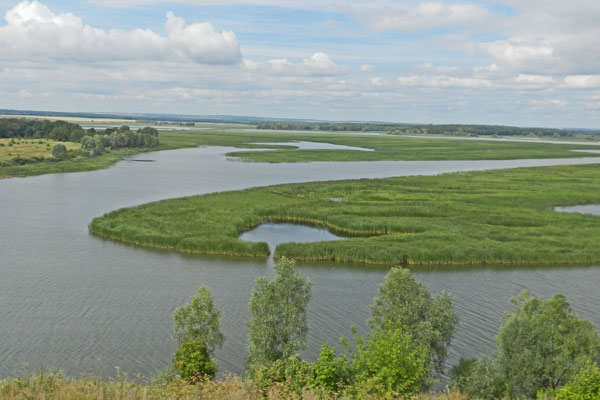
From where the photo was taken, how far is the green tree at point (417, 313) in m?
25.4

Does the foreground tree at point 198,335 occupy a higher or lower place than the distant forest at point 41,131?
lower

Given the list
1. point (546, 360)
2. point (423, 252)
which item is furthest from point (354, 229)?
point (546, 360)

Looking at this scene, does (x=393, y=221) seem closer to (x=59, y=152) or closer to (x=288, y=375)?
(x=288, y=375)

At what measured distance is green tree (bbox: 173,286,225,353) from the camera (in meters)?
25.8

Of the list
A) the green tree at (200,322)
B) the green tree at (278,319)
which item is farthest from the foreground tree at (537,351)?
the green tree at (200,322)

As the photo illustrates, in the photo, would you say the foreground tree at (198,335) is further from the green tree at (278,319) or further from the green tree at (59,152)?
the green tree at (59,152)

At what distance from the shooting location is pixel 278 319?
26.5m

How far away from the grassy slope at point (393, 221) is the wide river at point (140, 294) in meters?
2.26

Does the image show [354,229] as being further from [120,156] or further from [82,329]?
[120,156]

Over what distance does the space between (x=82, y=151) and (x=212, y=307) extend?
123760 mm

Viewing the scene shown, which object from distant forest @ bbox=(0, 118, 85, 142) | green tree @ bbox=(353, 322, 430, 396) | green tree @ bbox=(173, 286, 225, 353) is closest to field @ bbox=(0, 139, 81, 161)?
distant forest @ bbox=(0, 118, 85, 142)

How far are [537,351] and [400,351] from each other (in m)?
6.00

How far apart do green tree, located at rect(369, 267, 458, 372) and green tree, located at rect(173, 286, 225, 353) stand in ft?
26.2

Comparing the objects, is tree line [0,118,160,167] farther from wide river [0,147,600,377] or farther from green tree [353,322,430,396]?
green tree [353,322,430,396]
